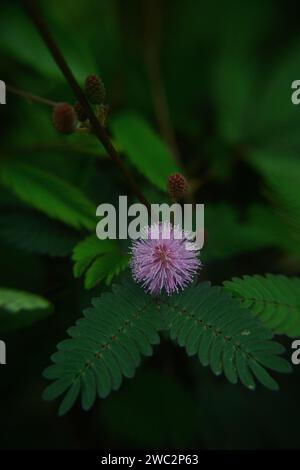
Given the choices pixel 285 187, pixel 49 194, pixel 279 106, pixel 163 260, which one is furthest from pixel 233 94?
pixel 163 260

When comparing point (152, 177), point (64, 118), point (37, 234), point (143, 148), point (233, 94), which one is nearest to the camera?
point (64, 118)

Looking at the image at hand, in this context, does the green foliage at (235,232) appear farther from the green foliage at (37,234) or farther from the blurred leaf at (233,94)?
the blurred leaf at (233,94)

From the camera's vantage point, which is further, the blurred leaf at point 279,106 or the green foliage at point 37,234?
the blurred leaf at point 279,106

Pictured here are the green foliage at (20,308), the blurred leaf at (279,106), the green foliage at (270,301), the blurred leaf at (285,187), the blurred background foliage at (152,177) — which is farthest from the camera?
the blurred leaf at (279,106)

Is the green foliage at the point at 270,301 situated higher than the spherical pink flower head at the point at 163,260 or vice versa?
the spherical pink flower head at the point at 163,260

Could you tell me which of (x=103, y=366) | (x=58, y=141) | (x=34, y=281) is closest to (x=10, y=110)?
(x=58, y=141)

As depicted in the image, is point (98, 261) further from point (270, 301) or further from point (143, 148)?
point (143, 148)

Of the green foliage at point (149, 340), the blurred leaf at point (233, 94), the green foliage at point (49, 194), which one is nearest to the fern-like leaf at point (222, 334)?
the green foliage at point (149, 340)

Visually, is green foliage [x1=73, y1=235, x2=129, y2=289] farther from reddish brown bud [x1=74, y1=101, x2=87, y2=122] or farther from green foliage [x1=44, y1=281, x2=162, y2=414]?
reddish brown bud [x1=74, y1=101, x2=87, y2=122]
